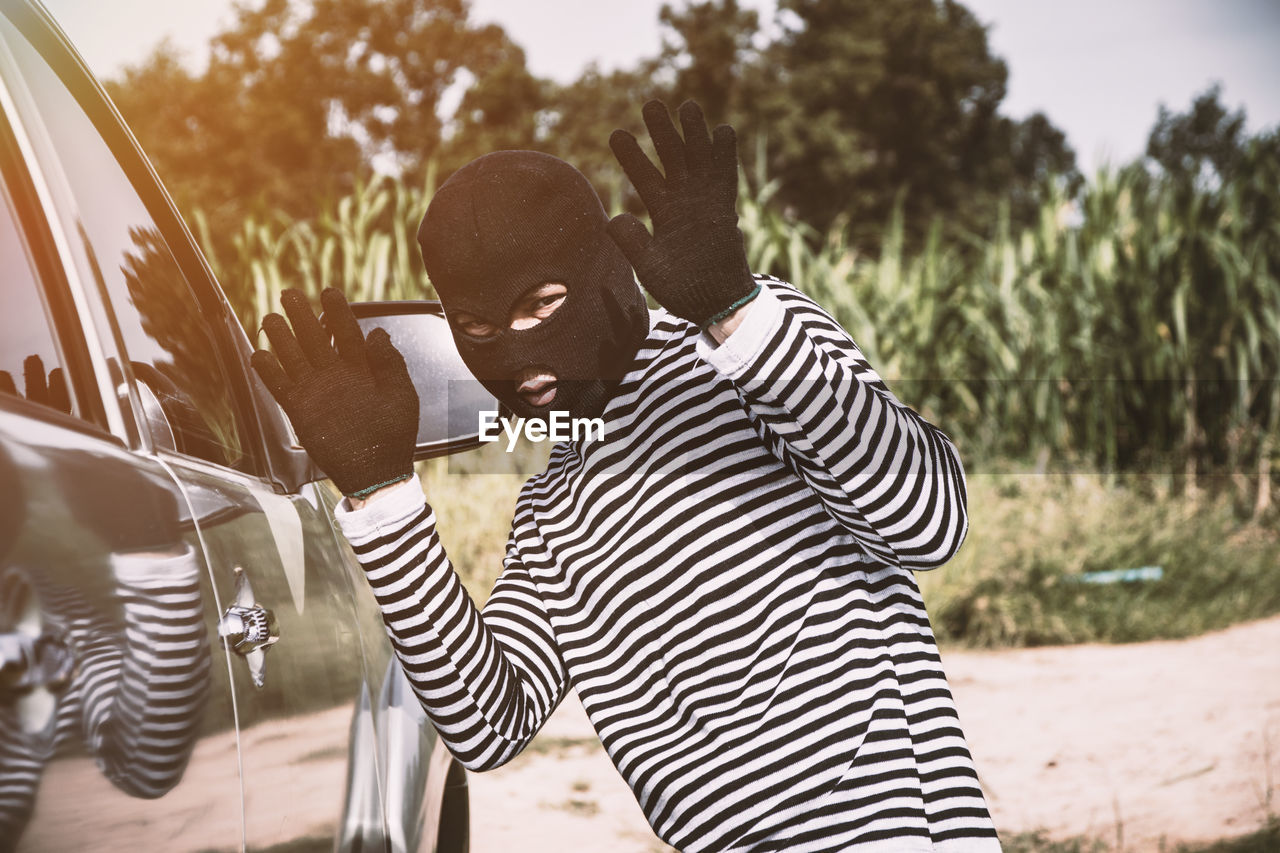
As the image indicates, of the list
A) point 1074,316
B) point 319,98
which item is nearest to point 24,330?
point 1074,316

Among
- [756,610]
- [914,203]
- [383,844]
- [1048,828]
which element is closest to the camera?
[756,610]

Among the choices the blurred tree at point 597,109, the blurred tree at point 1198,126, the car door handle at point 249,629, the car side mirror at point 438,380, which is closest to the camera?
the car door handle at point 249,629

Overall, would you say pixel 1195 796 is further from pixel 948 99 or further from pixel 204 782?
pixel 948 99

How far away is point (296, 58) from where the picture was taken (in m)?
30.5

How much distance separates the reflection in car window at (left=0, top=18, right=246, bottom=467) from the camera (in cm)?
136

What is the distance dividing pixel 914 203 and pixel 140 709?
1677 inches

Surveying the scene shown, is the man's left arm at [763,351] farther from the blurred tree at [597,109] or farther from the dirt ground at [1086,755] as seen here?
the blurred tree at [597,109]

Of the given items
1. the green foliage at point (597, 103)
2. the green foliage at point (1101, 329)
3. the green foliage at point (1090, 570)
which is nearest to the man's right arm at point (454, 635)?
the green foliage at point (1090, 570)

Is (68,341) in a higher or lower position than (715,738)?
higher

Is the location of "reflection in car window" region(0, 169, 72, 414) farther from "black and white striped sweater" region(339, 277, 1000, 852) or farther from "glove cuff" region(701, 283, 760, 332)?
"glove cuff" region(701, 283, 760, 332)

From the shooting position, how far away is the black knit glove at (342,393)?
146 centimetres

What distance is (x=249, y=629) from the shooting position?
128 cm

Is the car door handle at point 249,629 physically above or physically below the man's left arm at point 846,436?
below

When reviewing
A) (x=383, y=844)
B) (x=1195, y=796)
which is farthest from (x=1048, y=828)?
(x=383, y=844)
